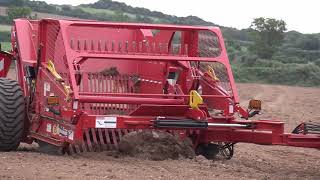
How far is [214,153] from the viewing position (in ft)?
36.1

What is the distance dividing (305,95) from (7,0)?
77.4 ft

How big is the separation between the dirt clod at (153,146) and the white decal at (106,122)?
1.78 ft

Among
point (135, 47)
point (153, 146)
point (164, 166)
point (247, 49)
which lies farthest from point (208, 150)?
point (247, 49)

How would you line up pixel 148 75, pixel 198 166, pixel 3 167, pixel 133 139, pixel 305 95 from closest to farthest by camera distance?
pixel 3 167 < pixel 198 166 < pixel 133 139 < pixel 148 75 < pixel 305 95

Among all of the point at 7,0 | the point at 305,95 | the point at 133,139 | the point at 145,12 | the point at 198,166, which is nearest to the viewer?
the point at 198,166

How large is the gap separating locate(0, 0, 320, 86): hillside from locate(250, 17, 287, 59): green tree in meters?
0.54

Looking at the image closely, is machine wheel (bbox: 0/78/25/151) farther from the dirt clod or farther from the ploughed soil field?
the dirt clod

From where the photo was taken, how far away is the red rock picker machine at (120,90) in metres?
9.66

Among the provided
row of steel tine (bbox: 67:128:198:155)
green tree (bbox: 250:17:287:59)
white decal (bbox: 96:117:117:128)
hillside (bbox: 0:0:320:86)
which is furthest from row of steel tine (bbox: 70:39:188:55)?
green tree (bbox: 250:17:287:59)

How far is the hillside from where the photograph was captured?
125 feet

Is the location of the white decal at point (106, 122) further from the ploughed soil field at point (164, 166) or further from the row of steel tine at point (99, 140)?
the row of steel tine at point (99, 140)

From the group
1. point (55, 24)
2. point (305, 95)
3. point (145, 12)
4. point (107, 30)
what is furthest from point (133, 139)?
point (145, 12)

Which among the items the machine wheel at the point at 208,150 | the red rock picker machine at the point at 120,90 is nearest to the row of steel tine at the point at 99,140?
the red rock picker machine at the point at 120,90

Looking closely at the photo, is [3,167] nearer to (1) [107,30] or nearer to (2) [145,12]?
(1) [107,30]
